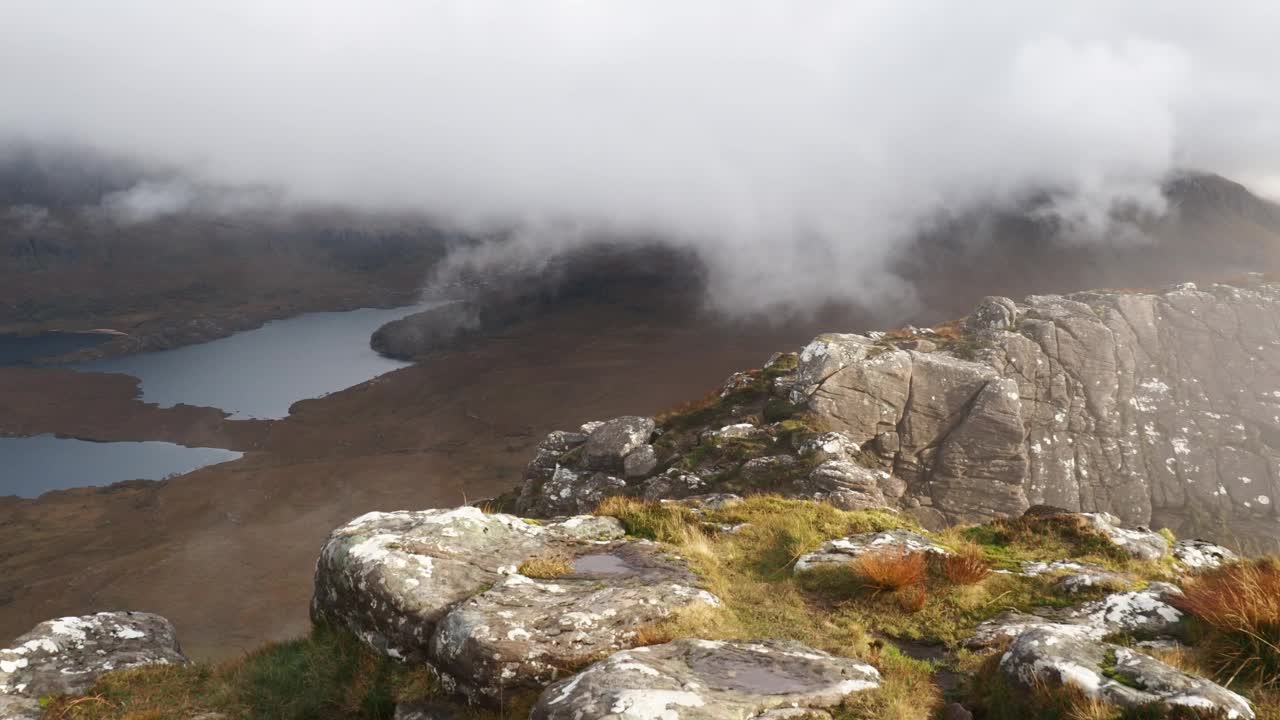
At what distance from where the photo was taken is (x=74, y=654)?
406 inches

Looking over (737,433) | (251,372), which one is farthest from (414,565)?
(251,372)

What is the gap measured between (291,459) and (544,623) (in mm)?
105181

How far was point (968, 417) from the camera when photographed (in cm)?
2838

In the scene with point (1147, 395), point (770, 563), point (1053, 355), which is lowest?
point (1147, 395)

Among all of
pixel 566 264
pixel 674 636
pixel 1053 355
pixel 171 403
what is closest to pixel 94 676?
pixel 674 636

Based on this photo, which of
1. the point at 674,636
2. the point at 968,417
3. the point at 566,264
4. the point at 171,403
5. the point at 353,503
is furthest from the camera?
the point at 566,264

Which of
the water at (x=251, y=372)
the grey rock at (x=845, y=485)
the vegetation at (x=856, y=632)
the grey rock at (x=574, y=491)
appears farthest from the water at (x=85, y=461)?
the vegetation at (x=856, y=632)

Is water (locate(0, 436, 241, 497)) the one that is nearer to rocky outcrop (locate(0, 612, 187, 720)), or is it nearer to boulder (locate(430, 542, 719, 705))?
rocky outcrop (locate(0, 612, 187, 720))

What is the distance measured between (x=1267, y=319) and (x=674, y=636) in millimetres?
50320

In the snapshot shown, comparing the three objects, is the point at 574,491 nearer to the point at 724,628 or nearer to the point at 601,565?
the point at 601,565

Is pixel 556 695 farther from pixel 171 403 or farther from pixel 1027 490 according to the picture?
pixel 171 403

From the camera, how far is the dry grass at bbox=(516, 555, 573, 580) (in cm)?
870

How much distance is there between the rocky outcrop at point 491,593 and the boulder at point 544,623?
1cm

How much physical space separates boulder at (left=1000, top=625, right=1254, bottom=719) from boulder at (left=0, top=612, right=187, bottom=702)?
1138 cm
